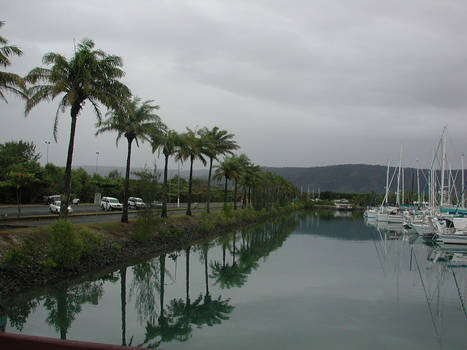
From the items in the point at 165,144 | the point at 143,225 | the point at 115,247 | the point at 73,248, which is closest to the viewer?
the point at 73,248

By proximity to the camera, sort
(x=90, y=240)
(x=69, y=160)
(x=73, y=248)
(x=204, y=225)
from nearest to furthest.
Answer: (x=73, y=248), (x=69, y=160), (x=90, y=240), (x=204, y=225)

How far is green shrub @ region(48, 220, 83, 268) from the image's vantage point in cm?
1838

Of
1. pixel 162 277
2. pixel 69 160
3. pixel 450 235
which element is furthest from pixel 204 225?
pixel 450 235

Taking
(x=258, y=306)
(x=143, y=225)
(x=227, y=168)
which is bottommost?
(x=258, y=306)

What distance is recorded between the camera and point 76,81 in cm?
2095

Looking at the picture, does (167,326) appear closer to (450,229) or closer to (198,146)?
(198,146)

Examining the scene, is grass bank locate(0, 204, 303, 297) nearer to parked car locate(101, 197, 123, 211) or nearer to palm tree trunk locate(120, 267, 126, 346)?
palm tree trunk locate(120, 267, 126, 346)

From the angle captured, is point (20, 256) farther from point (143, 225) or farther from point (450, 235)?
point (450, 235)

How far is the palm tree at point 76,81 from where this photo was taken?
20.6m

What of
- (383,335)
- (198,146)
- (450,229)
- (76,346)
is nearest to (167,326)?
(383,335)

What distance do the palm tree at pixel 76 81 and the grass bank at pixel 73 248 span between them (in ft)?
7.24

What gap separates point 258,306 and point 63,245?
30.0 ft

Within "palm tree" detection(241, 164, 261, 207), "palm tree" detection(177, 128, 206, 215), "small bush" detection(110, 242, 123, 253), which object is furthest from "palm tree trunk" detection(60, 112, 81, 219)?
"palm tree" detection(241, 164, 261, 207)

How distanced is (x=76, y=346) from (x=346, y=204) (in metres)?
146
